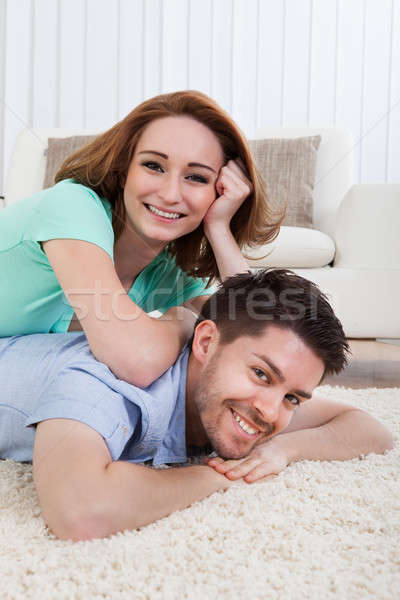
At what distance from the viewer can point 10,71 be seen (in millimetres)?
3473

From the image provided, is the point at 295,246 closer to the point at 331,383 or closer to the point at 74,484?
the point at 331,383

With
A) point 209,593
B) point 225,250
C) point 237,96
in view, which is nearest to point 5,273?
point 225,250

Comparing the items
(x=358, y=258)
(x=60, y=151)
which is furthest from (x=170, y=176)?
(x=60, y=151)

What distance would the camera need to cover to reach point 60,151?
2574 mm

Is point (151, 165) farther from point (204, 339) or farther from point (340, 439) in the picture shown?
point (340, 439)

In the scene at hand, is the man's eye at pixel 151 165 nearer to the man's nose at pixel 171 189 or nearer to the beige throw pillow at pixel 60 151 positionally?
the man's nose at pixel 171 189

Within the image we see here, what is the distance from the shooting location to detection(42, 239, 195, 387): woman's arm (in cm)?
87

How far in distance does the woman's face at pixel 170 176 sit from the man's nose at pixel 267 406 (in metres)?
0.50

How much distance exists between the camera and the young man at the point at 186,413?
705 millimetres

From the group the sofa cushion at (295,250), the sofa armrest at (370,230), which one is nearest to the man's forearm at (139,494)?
the sofa cushion at (295,250)

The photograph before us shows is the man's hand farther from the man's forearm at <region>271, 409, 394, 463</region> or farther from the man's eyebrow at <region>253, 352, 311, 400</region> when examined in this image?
the man's eyebrow at <region>253, 352, 311, 400</region>

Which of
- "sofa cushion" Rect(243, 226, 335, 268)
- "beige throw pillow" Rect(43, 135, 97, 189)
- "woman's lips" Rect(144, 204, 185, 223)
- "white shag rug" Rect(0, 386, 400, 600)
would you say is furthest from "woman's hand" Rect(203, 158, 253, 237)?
"beige throw pillow" Rect(43, 135, 97, 189)

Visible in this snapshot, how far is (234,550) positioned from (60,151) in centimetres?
226

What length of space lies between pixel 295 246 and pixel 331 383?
0.57 meters
